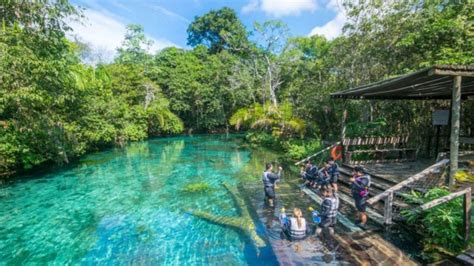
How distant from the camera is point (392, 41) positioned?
1420 centimetres

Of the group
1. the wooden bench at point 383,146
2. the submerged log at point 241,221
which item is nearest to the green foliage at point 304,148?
the wooden bench at point 383,146

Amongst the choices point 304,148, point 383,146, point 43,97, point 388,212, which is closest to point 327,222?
point 388,212

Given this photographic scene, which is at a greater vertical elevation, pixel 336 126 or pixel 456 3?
pixel 456 3

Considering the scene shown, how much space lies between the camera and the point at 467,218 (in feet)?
17.1

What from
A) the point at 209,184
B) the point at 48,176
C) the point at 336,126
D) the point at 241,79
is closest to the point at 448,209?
the point at 209,184

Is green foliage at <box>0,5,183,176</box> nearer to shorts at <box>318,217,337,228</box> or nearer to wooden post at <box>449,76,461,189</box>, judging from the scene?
shorts at <box>318,217,337,228</box>

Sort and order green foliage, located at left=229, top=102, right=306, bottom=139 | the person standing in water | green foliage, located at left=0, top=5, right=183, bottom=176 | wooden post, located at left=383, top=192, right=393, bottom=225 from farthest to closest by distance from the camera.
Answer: green foliage, located at left=229, top=102, right=306, bottom=139 → green foliage, located at left=0, top=5, right=183, bottom=176 → the person standing in water → wooden post, located at left=383, top=192, right=393, bottom=225

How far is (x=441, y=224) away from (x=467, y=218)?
0.51 meters

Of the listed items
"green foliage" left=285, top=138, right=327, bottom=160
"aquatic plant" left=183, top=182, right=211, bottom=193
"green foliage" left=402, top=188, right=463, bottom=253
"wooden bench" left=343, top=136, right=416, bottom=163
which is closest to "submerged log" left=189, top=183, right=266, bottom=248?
"aquatic plant" left=183, top=182, right=211, bottom=193

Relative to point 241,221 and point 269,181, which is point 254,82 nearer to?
point 269,181

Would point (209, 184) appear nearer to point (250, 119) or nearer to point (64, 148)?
point (64, 148)

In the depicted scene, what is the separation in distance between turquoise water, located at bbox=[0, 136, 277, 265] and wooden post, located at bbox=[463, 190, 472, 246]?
3592 millimetres

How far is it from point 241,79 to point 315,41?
11.7 m

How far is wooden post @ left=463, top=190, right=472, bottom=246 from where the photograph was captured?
5219 millimetres
